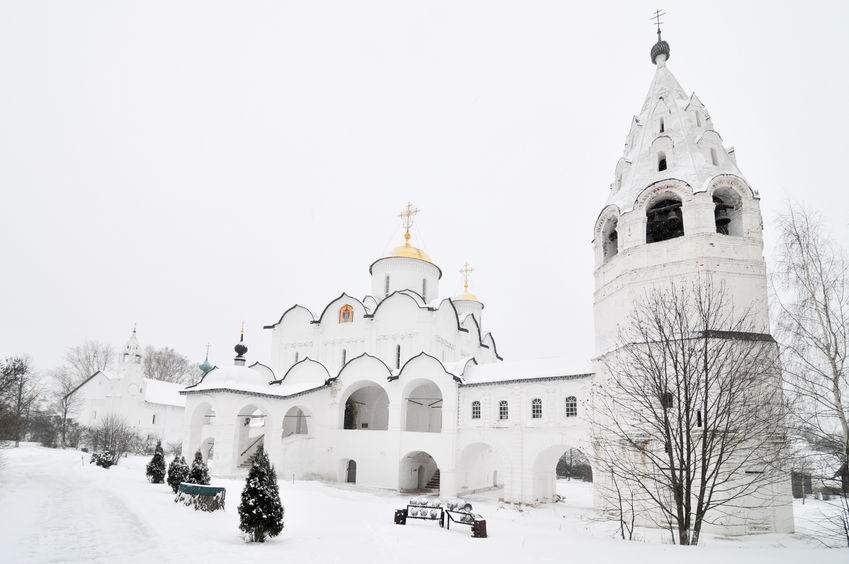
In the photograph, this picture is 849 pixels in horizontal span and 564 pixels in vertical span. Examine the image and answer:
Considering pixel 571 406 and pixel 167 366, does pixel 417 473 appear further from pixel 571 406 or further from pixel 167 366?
pixel 167 366

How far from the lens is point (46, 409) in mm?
49531

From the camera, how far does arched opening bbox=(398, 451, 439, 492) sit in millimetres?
22656

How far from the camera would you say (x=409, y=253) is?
99.0 ft

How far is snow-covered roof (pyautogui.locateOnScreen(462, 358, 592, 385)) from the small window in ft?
2.88

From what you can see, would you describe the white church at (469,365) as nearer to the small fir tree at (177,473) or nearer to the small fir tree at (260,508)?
the small fir tree at (177,473)

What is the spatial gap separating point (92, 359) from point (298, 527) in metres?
56.1

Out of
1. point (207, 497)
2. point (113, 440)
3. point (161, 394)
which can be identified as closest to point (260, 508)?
point (207, 497)

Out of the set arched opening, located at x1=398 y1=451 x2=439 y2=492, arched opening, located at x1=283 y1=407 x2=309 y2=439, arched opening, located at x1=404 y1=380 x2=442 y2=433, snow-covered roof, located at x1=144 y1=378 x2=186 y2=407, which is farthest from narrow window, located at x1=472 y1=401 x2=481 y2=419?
snow-covered roof, located at x1=144 y1=378 x2=186 y2=407

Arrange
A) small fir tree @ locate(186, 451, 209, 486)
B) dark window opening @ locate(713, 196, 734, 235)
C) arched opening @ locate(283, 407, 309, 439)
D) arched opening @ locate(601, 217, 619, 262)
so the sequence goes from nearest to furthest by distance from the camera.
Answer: small fir tree @ locate(186, 451, 209, 486)
dark window opening @ locate(713, 196, 734, 235)
arched opening @ locate(601, 217, 619, 262)
arched opening @ locate(283, 407, 309, 439)

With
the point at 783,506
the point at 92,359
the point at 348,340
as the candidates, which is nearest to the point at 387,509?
the point at 783,506

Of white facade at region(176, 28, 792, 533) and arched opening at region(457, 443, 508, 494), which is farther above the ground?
white facade at region(176, 28, 792, 533)

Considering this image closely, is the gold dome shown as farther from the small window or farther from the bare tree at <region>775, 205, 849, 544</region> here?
the bare tree at <region>775, 205, 849, 544</region>

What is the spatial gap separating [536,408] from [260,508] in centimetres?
1267

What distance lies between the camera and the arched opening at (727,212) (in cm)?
1564
